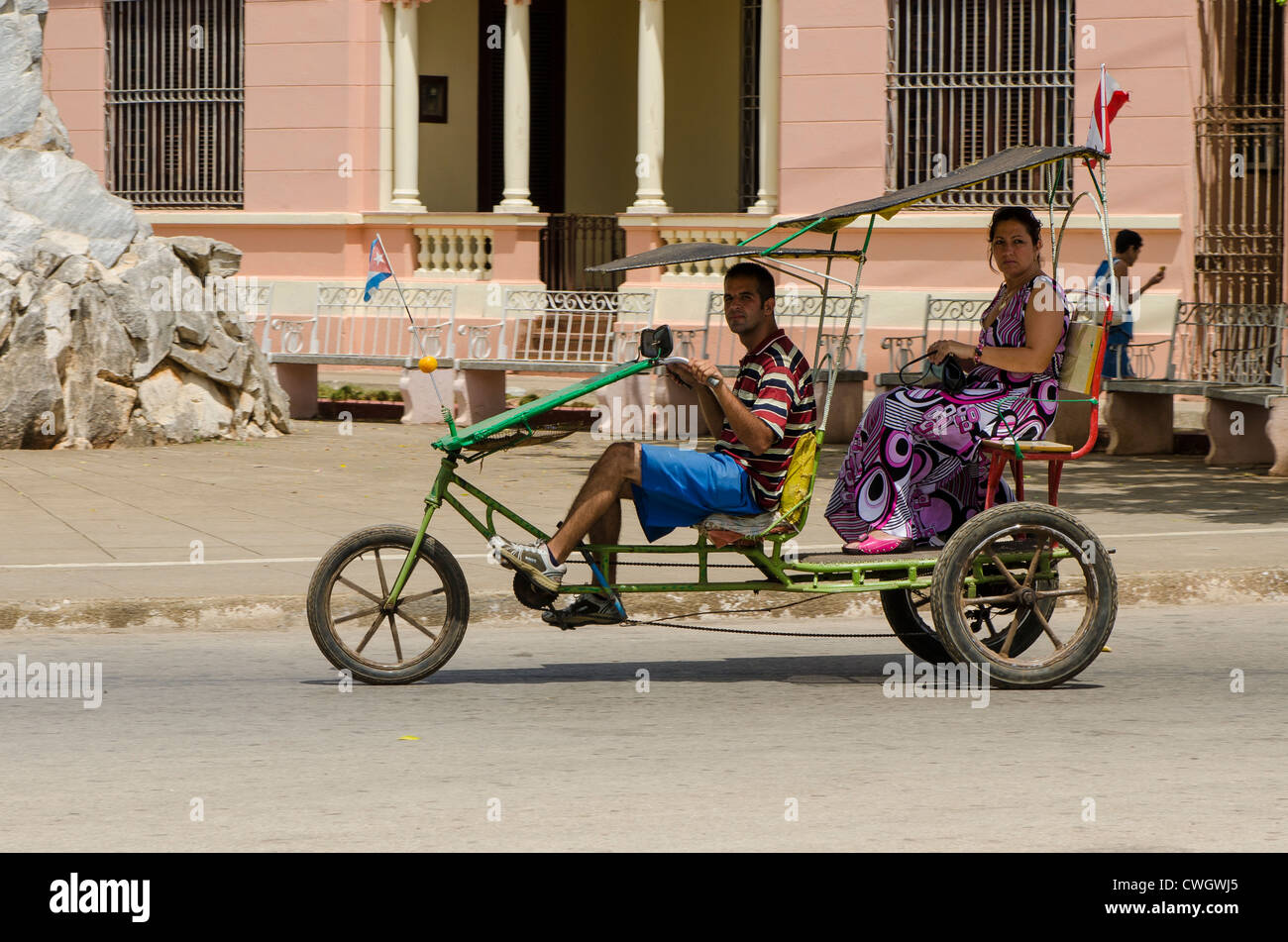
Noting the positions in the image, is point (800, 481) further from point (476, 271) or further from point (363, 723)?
point (476, 271)

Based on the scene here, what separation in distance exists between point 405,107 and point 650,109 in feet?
10.4

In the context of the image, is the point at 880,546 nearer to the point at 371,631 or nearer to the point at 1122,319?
the point at 371,631

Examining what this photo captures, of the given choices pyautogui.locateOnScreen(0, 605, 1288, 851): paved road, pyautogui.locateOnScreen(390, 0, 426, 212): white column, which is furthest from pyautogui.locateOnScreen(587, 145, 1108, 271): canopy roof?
pyautogui.locateOnScreen(390, 0, 426, 212): white column

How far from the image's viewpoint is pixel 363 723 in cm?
630

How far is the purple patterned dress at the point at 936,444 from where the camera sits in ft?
23.6

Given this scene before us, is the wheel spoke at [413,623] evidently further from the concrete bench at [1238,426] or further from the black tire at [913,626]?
the concrete bench at [1238,426]

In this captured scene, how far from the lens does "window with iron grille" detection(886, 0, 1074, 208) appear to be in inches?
750

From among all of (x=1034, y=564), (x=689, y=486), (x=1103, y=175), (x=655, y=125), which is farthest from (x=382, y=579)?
(x=655, y=125)

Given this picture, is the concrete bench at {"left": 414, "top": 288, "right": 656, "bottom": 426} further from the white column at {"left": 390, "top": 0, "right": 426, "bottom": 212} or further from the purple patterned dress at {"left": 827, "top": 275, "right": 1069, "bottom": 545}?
the purple patterned dress at {"left": 827, "top": 275, "right": 1069, "bottom": 545}

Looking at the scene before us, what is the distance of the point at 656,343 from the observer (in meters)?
6.36

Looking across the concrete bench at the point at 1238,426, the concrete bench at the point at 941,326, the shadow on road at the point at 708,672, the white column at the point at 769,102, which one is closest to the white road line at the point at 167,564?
the shadow on road at the point at 708,672

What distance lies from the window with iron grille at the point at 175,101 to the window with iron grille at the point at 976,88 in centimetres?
839

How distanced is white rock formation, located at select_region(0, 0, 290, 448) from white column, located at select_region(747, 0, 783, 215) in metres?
6.34

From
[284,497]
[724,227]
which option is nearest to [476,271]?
[724,227]
